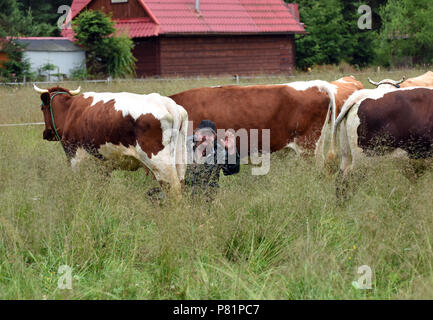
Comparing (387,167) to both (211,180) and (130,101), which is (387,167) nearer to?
(211,180)

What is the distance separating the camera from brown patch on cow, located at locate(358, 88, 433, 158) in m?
6.79

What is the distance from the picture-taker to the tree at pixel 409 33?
3134cm

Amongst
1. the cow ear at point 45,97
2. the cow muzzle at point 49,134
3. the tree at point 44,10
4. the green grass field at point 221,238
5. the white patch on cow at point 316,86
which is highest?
the tree at point 44,10

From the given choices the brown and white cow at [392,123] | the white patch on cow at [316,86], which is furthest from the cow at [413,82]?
the brown and white cow at [392,123]

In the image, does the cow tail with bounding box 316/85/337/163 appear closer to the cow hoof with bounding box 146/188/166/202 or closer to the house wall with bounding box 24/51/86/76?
the cow hoof with bounding box 146/188/166/202

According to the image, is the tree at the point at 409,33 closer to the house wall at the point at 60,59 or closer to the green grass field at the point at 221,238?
the house wall at the point at 60,59

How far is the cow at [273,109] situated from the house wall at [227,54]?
66.3ft

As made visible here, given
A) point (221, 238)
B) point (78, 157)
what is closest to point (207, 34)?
point (78, 157)

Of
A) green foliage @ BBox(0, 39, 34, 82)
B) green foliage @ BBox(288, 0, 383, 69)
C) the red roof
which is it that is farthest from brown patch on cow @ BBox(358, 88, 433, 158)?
green foliage @ BBox(288, 0, 383, 69)

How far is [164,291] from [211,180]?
1638 mm

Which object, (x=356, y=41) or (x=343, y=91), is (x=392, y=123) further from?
(x=356, y=41)

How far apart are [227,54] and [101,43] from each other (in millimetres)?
7191

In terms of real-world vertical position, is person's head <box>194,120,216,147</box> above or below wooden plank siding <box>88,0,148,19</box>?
below
